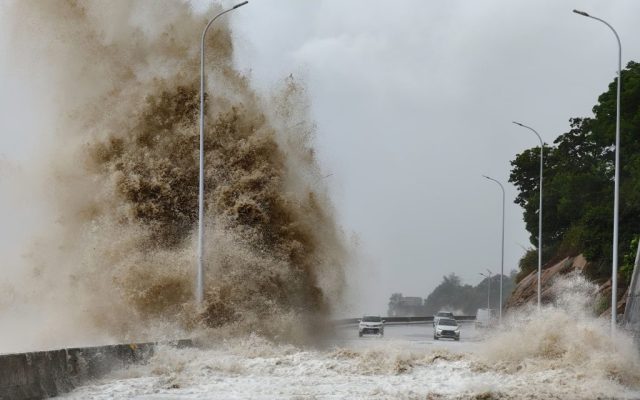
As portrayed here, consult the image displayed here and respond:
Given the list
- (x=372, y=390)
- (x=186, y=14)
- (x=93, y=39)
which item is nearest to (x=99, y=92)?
(x=93, y=39)

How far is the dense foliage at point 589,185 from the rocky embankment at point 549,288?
105 centimetres

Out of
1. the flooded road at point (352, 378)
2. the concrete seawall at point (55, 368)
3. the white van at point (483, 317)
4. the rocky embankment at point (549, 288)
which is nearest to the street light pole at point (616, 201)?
the flooded road at point (352, 378)

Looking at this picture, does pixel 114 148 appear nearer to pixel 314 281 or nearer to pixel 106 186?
pixel 106 186

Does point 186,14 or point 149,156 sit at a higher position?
point 186,14

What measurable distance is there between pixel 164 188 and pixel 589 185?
41.6 m

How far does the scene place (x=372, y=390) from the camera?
53.4ft

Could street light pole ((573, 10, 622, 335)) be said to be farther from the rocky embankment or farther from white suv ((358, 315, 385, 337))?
white suv ((358, 315, 385, 337))

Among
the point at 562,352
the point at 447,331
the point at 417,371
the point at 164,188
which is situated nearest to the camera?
the point at 417,371

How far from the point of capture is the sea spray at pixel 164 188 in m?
27.6

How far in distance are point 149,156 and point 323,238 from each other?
6.27 meters

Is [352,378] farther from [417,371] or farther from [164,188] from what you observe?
[164,188]

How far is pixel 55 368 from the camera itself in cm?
1595

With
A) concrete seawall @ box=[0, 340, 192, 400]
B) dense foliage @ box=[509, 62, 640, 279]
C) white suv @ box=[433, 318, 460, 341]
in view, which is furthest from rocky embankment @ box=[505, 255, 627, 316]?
concrete seawall @ box=[0, 340, 192, 400]

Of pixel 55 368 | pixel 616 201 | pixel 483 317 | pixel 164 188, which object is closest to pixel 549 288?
pixel 483 317
